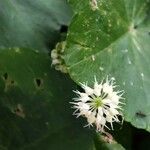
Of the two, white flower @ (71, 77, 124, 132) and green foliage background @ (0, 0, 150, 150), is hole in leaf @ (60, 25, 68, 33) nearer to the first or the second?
green foliage background @ (0, 0, 150, 150)

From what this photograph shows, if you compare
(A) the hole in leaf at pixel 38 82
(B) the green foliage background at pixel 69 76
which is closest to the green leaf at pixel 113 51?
(B) the green foliage background at pixel 69 76

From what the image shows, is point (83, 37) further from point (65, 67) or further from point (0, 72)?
point (0, 72)

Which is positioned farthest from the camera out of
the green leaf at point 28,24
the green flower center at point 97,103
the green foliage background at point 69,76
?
the green leaf at point 28,24

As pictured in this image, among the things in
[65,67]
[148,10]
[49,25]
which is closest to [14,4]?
[49,25]

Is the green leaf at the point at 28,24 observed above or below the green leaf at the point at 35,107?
above

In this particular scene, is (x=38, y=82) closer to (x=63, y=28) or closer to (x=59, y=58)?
(x=59, y=58)

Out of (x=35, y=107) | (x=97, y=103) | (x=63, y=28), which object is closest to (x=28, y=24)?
(x=63, y=28)

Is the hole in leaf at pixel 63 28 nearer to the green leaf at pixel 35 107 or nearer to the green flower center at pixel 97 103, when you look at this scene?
the green leaf at pixel 35 107
